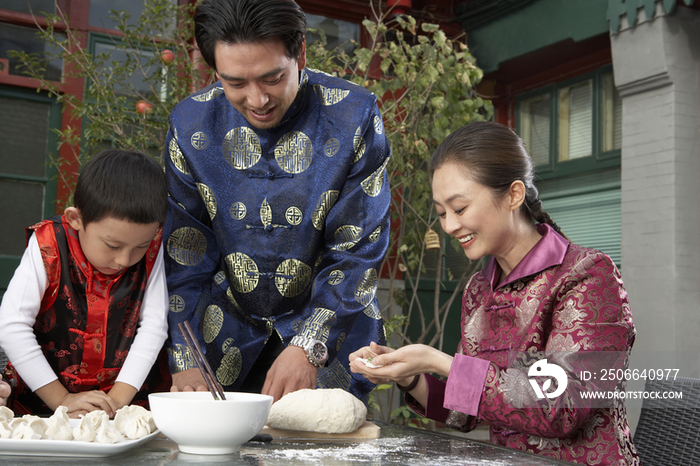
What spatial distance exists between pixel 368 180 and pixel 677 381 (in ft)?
3.21

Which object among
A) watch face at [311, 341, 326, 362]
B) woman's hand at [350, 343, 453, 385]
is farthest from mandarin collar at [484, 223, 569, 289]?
watch face at [311, 341, 326, 362]

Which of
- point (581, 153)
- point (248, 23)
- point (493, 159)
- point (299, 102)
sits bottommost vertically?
point (493, 159)

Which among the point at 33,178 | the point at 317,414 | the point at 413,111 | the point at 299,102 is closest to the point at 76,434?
the point at 317,414

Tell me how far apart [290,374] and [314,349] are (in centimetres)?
8

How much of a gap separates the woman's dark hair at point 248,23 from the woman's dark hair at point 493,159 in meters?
0.48

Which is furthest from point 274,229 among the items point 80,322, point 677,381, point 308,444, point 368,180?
point 677,381

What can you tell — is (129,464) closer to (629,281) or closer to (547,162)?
(629,281)

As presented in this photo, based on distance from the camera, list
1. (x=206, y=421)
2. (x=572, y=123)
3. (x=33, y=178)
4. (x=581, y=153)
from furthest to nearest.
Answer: (x=572, y=123), (x=581, y=153), (x=33, y=178), (x=206, y=421)

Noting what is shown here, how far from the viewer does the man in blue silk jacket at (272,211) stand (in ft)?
5.74

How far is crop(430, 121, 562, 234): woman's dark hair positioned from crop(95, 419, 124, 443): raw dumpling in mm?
1032

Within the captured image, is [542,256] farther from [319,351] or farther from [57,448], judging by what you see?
[57,448]

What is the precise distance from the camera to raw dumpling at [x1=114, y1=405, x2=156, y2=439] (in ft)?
3.72

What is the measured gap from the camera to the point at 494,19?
19.9ft

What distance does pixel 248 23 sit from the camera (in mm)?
1677
